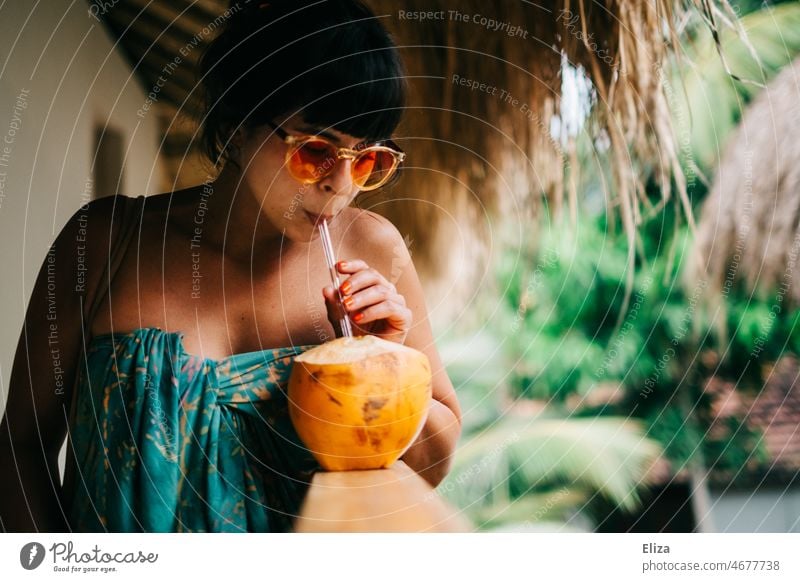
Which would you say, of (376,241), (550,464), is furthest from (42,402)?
(550,464)

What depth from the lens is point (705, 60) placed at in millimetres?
1156

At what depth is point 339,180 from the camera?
1.03 meters

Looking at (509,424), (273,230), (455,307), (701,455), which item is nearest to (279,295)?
(273,230)

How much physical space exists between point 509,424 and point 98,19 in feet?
2.44

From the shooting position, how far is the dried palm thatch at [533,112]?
1138mm

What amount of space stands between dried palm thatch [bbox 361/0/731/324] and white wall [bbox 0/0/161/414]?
388mm

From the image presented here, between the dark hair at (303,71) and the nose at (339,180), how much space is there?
0.04m

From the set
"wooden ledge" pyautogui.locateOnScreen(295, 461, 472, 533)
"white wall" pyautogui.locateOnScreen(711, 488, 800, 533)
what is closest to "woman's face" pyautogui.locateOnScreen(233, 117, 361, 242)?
"wooden ledge" pyautogui.locateOnScreen(295, 461, 472, 533)

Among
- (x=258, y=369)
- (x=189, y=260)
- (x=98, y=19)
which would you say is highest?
(x=98, y=19)

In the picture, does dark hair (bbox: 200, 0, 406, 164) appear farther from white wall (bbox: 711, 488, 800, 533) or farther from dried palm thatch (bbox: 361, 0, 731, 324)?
white wall (bbox: 711, 488, 800, 533)

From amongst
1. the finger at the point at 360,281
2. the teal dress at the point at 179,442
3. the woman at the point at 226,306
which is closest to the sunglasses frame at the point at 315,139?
the woman at the point at 226,306

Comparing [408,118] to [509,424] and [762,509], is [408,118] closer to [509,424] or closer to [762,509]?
[509,424]

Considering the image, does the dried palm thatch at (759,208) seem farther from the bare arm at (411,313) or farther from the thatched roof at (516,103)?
the bare arm at (411,313)

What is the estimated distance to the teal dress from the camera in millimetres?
1007
